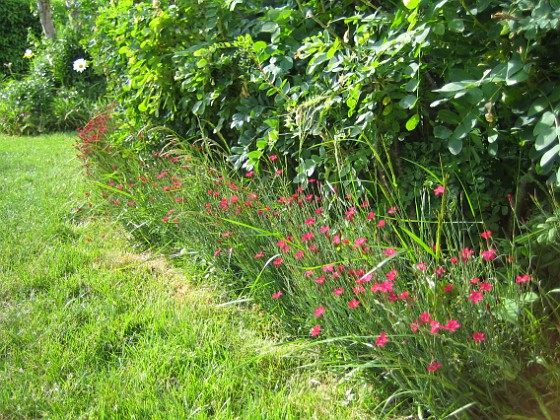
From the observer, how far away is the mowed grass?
8.02 feet

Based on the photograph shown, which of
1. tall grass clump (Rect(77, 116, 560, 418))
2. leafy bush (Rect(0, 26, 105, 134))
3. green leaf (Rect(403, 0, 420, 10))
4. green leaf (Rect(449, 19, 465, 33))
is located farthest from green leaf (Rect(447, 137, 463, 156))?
leafy bush (Rect(0, 26, 105, 134))

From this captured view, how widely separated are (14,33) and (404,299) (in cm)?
1549

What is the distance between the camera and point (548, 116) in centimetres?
227

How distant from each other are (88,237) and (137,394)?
2.00 meters

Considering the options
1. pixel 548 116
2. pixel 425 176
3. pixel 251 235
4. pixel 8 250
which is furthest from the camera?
pixel 8 250

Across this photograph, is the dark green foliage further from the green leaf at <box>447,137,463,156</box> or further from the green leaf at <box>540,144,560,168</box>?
the green leaf at <box>540,144,560,168</box>

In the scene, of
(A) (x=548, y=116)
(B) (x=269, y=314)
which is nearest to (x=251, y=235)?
(B) (x=269, y=314)

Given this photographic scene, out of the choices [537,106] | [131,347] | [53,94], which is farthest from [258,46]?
[53,94]

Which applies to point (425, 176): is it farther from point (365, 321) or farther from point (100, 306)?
point (100, 306)

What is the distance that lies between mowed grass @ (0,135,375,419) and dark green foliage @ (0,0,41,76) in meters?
11.9

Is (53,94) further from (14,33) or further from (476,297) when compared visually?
(476,297)

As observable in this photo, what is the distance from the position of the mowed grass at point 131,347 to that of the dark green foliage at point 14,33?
468 inches

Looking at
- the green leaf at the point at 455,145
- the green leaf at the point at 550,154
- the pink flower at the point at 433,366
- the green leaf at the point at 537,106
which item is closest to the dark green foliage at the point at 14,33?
the green leaf at the point at 455,145

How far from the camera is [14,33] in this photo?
1527cm
